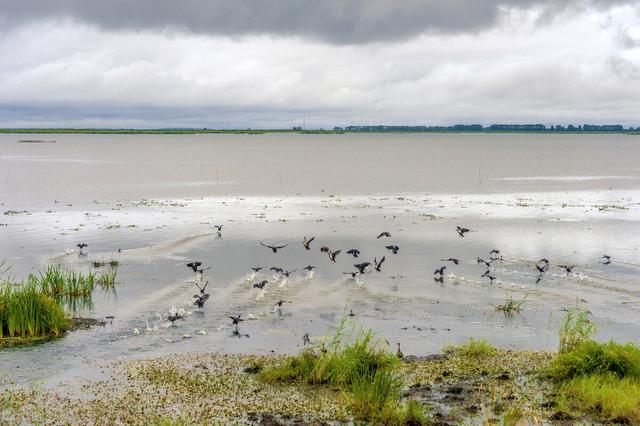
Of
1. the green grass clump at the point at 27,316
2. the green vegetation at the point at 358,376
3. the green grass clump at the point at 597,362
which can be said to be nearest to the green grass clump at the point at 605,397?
the green grass clump at the point at 597,362

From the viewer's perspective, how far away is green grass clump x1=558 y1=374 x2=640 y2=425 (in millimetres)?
12625

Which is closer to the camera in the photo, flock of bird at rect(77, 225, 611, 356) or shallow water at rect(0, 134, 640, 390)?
shallow water at rect(0, 134, 640, 390)

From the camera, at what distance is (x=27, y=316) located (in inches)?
705

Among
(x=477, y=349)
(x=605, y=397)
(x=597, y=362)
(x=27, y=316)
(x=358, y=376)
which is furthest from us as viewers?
(x=27, y=316)

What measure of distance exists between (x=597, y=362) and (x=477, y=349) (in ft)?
9.80

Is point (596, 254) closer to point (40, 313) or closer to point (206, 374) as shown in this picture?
point (206, 374)

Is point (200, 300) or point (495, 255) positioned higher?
point (200, 300)

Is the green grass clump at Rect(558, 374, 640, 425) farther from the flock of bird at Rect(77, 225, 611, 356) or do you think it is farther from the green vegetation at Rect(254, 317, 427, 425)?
the flock of bird at Rect(77, 225, 611, 356)

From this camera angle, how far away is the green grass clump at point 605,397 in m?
12.6

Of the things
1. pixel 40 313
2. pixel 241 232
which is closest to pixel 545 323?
pixel 40 313

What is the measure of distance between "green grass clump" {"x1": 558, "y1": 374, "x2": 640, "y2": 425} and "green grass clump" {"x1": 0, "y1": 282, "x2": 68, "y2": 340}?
43.0ft

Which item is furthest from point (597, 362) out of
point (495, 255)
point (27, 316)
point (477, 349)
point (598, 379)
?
point (495, 255)

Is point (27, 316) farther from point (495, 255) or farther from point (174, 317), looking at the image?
point (495, 255)

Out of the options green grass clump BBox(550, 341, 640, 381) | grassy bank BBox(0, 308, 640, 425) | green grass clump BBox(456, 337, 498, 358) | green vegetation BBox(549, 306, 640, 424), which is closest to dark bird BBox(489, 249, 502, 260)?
green grass clump BBox(456, 337, 498, 358)
